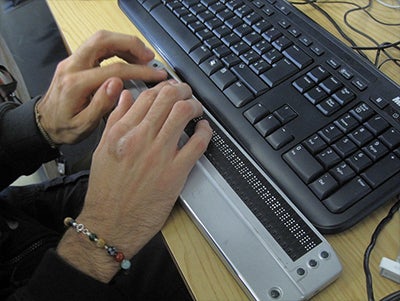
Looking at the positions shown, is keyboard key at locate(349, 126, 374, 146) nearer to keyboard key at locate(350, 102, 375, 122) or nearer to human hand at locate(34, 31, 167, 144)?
keyboard key at locate(350, 102, 375, 122)

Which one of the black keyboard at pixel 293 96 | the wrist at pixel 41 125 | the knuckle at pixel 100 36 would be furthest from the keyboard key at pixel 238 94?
the wrist at pixel 41 125

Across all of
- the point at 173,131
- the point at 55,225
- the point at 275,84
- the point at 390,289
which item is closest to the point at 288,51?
the point at 275,84

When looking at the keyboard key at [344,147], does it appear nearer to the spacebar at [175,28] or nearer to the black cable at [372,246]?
the black cable at [372,246]

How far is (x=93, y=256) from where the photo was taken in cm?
54

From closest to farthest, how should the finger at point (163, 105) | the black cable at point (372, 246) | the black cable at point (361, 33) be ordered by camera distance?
1. the black cable at point (372, 246)
2. the finger at point (163, 105)
3. the black cable at point (361, 33)

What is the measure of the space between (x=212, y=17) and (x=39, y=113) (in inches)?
12.7

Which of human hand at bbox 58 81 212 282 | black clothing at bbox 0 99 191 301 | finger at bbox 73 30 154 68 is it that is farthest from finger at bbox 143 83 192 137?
black clothing at bbox 0 99 191 301

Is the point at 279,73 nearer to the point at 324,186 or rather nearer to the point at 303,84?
the point at 303,84

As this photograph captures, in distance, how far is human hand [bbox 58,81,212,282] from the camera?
517 millimetres

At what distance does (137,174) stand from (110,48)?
235 millimetres

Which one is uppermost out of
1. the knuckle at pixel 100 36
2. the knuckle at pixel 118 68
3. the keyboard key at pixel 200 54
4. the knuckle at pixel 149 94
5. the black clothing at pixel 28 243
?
the knuckle at pixel 100 36

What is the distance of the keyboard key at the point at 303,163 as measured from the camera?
489 millimetres

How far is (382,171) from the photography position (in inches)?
19.1

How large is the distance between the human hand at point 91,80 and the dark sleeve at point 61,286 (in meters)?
0.22
